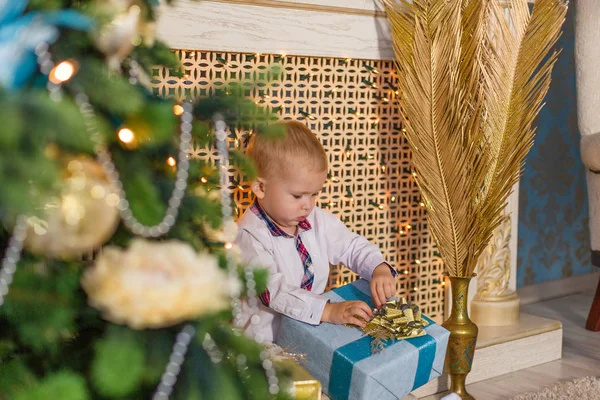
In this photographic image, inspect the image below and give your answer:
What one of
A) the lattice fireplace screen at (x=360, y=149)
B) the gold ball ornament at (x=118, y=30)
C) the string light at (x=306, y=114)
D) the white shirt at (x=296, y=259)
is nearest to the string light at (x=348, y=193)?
the lattice fireplace screen at (x=360, y=149)

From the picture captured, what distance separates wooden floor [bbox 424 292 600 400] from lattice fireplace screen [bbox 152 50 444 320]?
32 centimetres

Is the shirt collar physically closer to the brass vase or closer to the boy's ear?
the boy's ear

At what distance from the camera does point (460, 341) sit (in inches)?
80.7

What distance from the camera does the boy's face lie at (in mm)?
1750

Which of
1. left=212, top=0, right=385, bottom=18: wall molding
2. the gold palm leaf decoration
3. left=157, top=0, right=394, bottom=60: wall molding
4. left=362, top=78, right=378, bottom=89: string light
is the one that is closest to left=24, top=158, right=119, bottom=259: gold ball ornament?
left=157, top=0, right=394, bottom=60: wall molding

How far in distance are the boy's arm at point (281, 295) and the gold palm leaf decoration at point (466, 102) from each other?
22.6 inches

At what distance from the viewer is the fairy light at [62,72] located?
0.78 meters

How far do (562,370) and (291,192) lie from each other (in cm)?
129

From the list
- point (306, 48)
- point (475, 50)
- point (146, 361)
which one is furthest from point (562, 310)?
point (146, 361)

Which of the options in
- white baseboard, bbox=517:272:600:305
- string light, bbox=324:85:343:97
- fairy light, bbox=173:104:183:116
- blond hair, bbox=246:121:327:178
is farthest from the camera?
white baseboard, bbox=517:272:600:305

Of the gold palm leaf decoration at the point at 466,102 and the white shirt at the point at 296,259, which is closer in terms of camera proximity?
the white shirt at the point at 296,259

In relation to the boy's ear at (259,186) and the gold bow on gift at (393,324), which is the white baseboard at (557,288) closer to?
the gold bow on gift at (393,324)

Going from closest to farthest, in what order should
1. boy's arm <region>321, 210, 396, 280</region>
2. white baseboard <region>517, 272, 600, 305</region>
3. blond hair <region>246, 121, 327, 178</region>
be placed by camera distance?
blond hair <region>246, 121, 327, 178</region> < boy's arm <region>321, 210, 396, 280</region> < white baseboard <region>517, 272, 600, 305</region>

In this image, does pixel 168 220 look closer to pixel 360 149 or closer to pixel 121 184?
pixel 121 184
